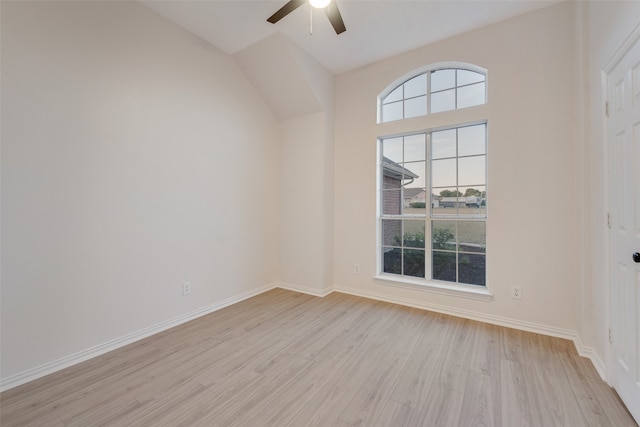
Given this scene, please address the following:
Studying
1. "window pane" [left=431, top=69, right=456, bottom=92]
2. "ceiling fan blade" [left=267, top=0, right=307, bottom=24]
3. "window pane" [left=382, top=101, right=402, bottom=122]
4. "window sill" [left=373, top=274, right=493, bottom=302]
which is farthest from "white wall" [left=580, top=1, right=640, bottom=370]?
"ceiling fan blade" [left=267, top=0, right=307, bottom=24]

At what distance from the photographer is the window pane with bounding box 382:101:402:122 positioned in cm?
343

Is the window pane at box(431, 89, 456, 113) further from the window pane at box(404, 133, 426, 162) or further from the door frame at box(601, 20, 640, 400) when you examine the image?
the door frame at box(601, 20, 640, 400)

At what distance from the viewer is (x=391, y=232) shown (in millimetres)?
3537

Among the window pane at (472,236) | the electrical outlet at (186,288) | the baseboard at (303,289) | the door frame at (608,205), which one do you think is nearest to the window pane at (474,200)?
the window pane at (472,236)

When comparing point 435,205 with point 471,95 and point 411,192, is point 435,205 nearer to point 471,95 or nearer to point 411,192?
point 411,192

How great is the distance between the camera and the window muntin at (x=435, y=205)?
2936 mm

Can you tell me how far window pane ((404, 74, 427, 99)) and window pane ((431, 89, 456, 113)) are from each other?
0.53ft

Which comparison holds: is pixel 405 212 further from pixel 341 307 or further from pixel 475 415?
pixel 475 415

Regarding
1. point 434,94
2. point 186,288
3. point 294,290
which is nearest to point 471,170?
point 434,94

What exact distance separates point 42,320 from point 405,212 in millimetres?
3670

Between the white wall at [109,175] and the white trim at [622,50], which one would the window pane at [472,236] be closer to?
the white trim at [622,50]

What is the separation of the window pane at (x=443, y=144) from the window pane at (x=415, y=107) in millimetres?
347

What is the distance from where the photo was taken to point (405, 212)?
341 cm

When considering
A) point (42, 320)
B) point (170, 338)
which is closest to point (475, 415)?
point (170, 338)
